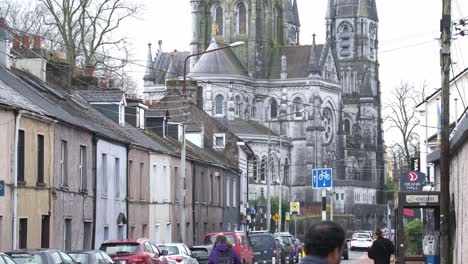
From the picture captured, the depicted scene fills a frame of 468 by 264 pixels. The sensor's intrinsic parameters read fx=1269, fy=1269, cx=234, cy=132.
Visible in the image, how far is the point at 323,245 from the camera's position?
9039 millimetres

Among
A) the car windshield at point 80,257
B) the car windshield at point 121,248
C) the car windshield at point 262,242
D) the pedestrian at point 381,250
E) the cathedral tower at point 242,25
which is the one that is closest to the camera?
the pedestrian at point 381,250

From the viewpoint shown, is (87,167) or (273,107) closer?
(87,167)

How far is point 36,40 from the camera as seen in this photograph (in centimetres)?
4484

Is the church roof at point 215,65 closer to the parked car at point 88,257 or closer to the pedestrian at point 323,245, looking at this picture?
the parked car at point 88,257

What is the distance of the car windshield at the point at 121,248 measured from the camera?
1197 inches

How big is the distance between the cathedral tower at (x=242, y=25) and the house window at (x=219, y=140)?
101048 millimetres

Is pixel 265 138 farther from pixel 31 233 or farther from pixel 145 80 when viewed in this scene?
pixel 31 233

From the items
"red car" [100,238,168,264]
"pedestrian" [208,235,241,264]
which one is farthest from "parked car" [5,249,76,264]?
"red car" [100,238,168,264]

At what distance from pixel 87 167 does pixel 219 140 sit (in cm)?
3263

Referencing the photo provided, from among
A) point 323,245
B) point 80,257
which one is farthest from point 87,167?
point 323,245

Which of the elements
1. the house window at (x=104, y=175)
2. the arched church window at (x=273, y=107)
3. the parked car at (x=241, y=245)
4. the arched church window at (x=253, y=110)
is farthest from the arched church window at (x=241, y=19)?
the house window at (x=104, y=175)

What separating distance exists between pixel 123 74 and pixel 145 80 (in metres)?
109

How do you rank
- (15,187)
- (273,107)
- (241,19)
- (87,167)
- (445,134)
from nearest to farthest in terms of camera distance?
1. (445,134)
2. (15,187)
3. (87,167)
4. (241,19)
5. (273,107)

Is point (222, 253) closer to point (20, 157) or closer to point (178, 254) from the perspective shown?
point (20, 157)
